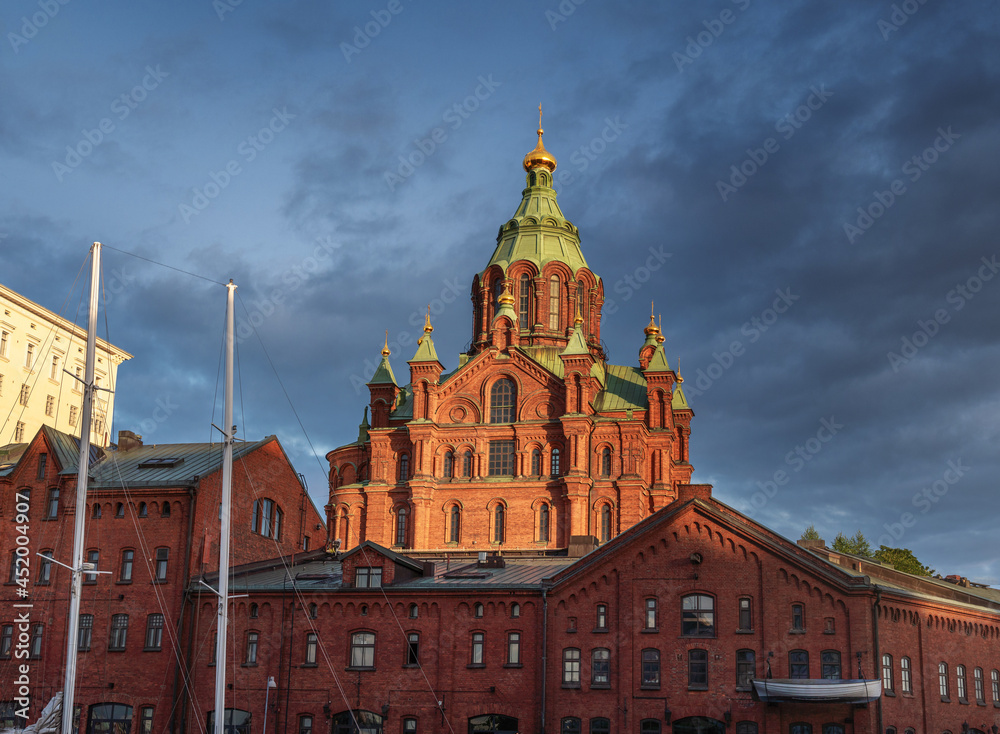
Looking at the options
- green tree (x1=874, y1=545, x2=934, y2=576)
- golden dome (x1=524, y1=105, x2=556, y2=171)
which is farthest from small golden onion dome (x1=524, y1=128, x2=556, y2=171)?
green tree (x1=874, y1=545, x2=934, y2=576)

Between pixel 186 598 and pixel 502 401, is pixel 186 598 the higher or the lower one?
the lower one

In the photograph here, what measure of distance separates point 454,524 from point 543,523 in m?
6.12

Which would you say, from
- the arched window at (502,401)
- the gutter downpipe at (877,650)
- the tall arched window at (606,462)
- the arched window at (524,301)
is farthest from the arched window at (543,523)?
the gutter downpipe at (877,650)

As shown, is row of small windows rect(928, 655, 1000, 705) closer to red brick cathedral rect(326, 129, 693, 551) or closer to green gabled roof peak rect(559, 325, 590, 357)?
red brick cathedral rect(326, 129, 693, 551)

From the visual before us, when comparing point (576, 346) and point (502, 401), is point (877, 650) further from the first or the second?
point (502, 401)

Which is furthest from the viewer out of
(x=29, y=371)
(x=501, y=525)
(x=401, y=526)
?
(x=29, y=371)

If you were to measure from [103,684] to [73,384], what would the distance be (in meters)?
52.3

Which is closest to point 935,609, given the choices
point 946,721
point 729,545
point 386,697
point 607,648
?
point 946,721

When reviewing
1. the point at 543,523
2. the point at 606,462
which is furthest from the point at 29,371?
the point at 606,462

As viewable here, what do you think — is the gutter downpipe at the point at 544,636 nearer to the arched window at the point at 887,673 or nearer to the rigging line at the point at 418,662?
the rigging line at the point at 418,662

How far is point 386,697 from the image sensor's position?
49.3 metres

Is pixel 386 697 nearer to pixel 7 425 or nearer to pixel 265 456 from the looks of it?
pixel 265 456

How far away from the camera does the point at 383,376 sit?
86.3m

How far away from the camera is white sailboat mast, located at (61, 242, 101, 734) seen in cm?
3944
